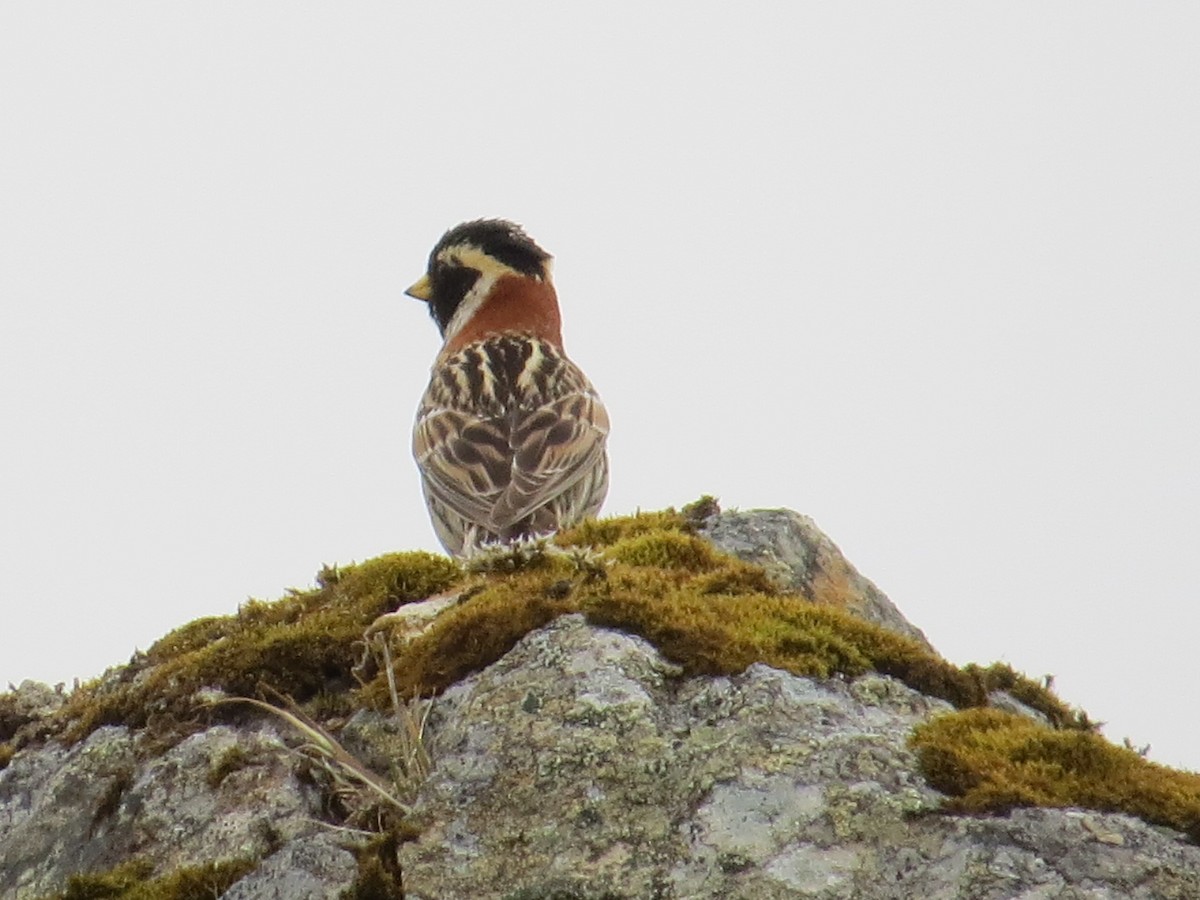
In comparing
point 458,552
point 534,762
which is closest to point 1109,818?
point 534,762

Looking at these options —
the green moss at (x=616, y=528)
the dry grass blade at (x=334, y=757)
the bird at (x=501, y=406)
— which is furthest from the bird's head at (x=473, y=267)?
the dry grass blade at (x=334, y=757)

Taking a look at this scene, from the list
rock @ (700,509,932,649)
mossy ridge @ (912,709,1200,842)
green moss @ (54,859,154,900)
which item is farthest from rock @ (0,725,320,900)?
rock @ (700,509,932,649)

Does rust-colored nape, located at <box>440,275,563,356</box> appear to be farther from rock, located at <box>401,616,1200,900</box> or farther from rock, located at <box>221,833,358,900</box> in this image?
rock, located at <box>221,833,358,900</box>

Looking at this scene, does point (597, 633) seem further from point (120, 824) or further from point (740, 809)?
point (120, 824)

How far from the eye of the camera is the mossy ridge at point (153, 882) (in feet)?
17.0

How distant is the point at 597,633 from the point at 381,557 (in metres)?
2.06

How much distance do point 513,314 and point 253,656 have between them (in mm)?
8318

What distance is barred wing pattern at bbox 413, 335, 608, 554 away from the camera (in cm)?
1143

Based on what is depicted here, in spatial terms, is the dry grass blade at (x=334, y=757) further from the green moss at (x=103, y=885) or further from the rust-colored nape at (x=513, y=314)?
the rust-colored nape at (x=513, y=314)

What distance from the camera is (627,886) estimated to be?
488 cm

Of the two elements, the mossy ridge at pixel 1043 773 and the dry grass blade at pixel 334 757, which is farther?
the dry grass blade at pixel 334 757

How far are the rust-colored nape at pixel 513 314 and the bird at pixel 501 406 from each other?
1 centimetres

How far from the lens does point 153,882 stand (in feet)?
17.5

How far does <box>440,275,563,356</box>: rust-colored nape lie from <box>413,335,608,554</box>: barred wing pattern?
0.75 metres
